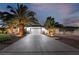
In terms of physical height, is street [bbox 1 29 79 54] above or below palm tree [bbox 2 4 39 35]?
below

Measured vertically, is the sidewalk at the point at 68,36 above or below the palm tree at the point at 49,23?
below

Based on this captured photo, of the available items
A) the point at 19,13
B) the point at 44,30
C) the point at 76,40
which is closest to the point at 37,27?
the point at 44,30

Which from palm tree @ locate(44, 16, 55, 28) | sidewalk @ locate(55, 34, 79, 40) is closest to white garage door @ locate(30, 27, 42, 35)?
palm tree @ locate(44, 16, 55, 28)

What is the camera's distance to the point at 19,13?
4.56 meters

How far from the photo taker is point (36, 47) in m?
4.43

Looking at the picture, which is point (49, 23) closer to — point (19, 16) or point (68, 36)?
point (68, 36)

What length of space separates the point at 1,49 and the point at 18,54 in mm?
340

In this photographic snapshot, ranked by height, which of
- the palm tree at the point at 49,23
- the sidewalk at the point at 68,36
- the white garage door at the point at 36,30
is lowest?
the sidewalk at the point at 68,36

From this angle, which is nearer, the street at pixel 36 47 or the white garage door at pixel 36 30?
the street at pixel 36 47

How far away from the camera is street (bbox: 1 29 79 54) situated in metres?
4.41

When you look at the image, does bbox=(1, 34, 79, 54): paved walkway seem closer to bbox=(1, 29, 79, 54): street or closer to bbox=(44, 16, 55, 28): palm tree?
bbox=(1, 29, 79, 54): street

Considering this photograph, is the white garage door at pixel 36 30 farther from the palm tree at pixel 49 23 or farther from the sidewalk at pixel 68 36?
the sidewalk at pixel 68 36

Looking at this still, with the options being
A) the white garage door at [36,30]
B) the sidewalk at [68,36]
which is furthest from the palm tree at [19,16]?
the sidewalk at [68,36]

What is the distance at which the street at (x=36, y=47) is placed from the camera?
4.41m
